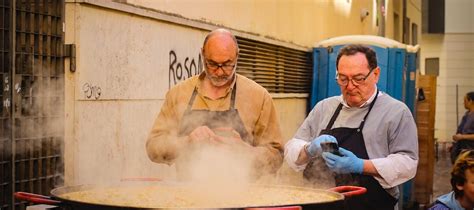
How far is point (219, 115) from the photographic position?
216 inches

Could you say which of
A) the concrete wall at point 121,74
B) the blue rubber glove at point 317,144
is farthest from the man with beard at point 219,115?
the concrete wall at point 121,74

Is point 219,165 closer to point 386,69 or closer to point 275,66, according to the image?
point 386,69

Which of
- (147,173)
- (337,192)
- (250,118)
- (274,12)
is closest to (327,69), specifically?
(274,12)

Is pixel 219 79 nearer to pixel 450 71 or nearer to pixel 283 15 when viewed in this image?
pixel 283 15

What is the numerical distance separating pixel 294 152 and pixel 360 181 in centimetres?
40

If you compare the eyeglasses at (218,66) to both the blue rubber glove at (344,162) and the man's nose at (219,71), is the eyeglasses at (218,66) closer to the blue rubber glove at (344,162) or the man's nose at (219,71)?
the man's nose at (219,71)

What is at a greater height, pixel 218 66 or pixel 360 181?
pixel 218 66

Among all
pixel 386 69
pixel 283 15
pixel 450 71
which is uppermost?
pixel 283 15

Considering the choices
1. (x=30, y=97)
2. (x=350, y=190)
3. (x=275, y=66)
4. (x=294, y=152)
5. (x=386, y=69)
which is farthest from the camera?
(x=275, y=66)

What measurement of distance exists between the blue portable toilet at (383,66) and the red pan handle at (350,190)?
304 inches

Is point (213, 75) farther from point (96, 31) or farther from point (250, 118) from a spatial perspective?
point (96, 31)

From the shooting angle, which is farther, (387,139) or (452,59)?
(452,59)

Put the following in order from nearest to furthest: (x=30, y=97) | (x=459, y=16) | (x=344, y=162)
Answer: (x=344, y=162), (x=30, y=97), (x=459, y=16)

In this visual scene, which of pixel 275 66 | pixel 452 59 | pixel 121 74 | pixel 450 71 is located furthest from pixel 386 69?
pixel 450 71
